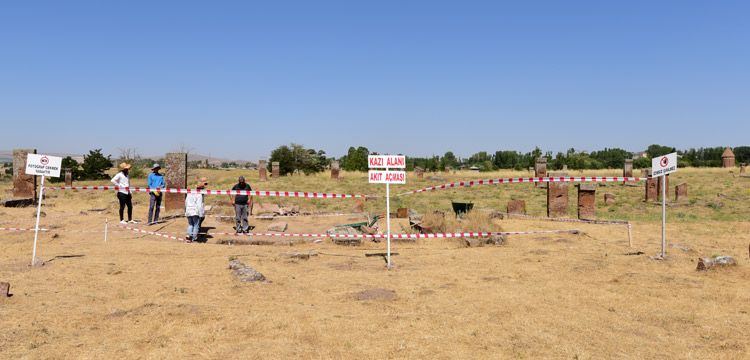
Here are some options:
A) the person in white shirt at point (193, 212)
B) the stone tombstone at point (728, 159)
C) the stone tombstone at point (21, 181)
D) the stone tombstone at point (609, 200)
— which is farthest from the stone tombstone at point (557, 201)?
the stone tombstone at point (728, 159)

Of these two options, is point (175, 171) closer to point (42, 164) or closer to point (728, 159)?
point (42, 164)

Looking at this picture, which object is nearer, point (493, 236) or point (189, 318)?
point (189, 318)

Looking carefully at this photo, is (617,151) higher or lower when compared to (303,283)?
higher

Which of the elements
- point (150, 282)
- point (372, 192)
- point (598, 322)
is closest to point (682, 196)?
point (372, 192)

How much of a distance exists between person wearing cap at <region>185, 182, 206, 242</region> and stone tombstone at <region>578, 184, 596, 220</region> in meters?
12.2

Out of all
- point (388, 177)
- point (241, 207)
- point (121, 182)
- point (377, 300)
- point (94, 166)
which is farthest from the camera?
point (94, 166)

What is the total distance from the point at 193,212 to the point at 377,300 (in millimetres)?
6455

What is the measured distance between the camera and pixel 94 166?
43.1 m

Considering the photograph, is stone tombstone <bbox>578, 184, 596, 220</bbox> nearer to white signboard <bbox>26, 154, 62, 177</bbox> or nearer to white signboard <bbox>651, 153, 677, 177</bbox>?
white signboard <bbox>651, 153, 677, 177</bbox>

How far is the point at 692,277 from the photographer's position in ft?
26.7

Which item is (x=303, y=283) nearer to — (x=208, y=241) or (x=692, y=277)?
(x=208, y=241)

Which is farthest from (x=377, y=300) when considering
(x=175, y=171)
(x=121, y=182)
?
(x=175, y=171)

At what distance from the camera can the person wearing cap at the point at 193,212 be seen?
11703 mm

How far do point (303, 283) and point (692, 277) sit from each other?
6173 mm
